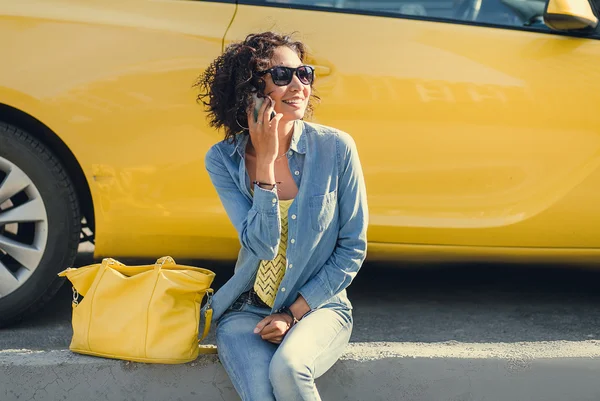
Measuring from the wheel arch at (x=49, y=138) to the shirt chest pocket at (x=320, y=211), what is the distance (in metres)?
1.17

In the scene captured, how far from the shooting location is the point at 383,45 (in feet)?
11.9

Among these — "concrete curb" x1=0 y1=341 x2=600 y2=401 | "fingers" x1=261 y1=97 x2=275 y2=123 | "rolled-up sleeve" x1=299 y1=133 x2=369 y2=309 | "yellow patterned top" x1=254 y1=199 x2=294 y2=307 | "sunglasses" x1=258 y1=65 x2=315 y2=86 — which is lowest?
"concrete curb" x1=0 y1=341 x2=600 y2=401

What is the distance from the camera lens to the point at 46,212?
11.8ft

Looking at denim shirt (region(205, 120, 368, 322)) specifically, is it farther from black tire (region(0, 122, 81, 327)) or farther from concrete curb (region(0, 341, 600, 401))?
black tire (region(0, 122, 81, 327))

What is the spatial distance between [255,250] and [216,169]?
1.01ft

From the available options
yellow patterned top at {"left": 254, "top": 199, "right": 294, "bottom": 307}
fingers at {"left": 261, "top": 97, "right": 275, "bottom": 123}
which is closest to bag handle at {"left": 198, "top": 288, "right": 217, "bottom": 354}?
yellow patterned top at {"left": 254, "top": 199, "right": 294, "bottom": 307}

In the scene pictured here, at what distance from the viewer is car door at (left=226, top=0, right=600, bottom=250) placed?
11.8 feet

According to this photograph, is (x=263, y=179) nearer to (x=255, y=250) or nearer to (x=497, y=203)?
(x=255, y=250)

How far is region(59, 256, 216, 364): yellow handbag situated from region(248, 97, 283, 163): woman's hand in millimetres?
463

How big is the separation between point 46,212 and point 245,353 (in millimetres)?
1121

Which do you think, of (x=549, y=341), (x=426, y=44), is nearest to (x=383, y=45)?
(x=426, y=44)

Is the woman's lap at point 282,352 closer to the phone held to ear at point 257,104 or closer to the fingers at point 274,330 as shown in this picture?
the fingers at point 274,330

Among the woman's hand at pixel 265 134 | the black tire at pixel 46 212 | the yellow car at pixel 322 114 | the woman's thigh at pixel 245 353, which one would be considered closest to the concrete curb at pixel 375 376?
the woman's thigh at pixel 245 353

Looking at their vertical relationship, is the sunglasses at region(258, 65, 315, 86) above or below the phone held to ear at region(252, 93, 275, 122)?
above
